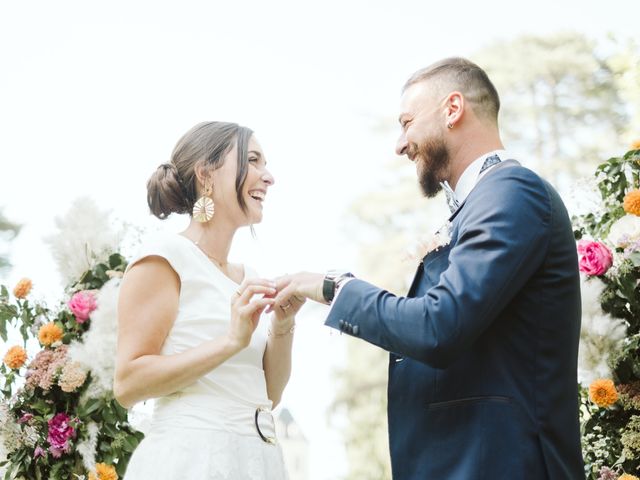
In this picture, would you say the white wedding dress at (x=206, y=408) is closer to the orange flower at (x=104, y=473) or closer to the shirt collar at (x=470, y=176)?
the shirt collar at (x=470, y=176)

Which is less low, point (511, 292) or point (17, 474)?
point (511, 292)

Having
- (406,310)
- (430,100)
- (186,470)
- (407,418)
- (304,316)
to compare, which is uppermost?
(430,100)

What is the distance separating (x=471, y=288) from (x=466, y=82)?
2.40 feet

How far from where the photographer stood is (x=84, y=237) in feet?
11.8

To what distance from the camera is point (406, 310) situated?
1630 mm

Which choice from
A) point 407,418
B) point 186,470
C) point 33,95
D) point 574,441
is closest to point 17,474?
point 186,470

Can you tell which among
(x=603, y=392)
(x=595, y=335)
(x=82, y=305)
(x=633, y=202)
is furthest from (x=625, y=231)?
(x=82, y=305)

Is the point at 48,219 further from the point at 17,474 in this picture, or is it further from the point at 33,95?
the point at 33,95

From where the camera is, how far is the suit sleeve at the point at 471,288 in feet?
5.25

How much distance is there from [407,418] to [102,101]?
10.3 metres

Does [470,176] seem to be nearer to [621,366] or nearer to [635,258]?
[635,258]

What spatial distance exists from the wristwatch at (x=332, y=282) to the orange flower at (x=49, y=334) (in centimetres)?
207

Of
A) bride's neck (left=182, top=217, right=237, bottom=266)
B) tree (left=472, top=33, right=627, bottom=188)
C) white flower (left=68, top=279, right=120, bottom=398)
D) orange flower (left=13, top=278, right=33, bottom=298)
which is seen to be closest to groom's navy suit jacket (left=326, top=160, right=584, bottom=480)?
bride's neck (left=182, top=217, right=237, bottom=266)

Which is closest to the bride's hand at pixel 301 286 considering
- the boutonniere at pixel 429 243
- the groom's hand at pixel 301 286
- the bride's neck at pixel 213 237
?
the groom's hand at pixel 301 286
